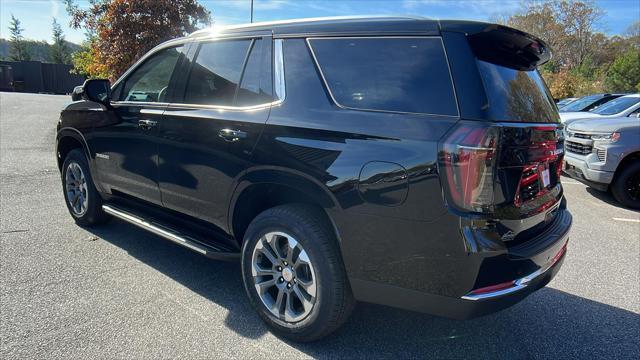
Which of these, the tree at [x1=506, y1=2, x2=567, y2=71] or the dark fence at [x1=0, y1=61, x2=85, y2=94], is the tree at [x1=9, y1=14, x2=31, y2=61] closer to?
the dark fence at [x1=0, y1=61, x2=85, y2=94]

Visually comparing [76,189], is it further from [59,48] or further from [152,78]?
[59,48]

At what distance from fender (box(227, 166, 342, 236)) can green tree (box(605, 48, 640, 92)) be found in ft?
116

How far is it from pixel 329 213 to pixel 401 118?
67 centimetres

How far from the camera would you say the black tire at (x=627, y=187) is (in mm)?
6520

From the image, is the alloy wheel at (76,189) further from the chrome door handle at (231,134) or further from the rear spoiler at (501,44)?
the rear spoiler at (501,44)

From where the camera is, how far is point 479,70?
7.11 ft

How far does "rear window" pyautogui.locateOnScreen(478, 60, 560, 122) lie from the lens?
2.18 meters

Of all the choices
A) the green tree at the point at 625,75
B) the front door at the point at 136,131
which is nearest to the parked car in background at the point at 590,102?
the front door at the point at 136,131

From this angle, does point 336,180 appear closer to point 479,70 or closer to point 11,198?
point 479,70

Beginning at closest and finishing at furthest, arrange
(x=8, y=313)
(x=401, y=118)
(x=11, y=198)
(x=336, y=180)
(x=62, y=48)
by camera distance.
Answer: (x=401, y=118), (x=336, y=180), (x=8, y=313), (x=11, y=198), (x=62, y=48)

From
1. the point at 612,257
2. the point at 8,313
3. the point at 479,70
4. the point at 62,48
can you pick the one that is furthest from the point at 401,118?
the point at 62,48

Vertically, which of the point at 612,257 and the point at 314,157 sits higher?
the point at 314,157

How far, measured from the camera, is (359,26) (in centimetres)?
251

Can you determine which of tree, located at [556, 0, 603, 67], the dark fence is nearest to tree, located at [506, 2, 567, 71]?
tree, located at [556, 0, 603, 67]
